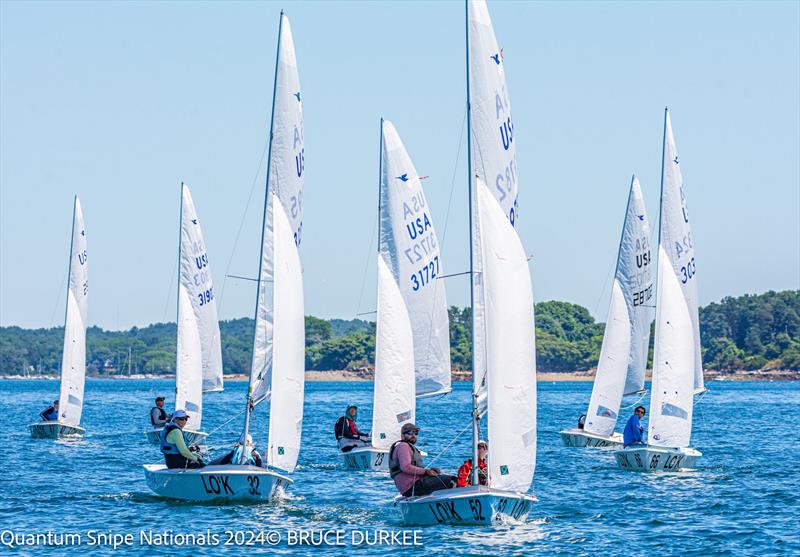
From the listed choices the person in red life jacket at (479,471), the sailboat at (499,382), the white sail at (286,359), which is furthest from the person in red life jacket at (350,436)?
the person in red life jacket at (479,471)

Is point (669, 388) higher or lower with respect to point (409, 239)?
lower

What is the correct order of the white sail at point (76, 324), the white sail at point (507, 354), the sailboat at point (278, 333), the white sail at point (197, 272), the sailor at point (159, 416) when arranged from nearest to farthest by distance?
1. the white sail at point (507, 354)
2. the sailboat at point (278, 333)
3. the sailor at point (159, 416)
4. the white sail at point (197, 272)
5. the white sail at point (76, 324)

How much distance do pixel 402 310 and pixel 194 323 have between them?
11657mm

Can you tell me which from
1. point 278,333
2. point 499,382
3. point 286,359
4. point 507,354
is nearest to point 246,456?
point 286,359

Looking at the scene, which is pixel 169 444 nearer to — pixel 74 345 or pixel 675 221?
pixel 675 221

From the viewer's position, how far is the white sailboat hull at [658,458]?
105 feet

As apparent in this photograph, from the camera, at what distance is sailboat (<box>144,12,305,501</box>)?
24.5m

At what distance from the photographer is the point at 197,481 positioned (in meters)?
24.6

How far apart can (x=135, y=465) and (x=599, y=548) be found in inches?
667

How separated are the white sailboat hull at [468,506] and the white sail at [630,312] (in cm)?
1920

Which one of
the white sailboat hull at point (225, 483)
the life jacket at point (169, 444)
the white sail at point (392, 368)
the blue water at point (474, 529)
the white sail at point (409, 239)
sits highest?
the white sail at point (409, 239)

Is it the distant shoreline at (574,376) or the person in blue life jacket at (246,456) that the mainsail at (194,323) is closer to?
the person in blue life jacket at (246,456)

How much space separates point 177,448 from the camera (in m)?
24.7

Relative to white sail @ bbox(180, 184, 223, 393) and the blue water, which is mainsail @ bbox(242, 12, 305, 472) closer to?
the blue water
